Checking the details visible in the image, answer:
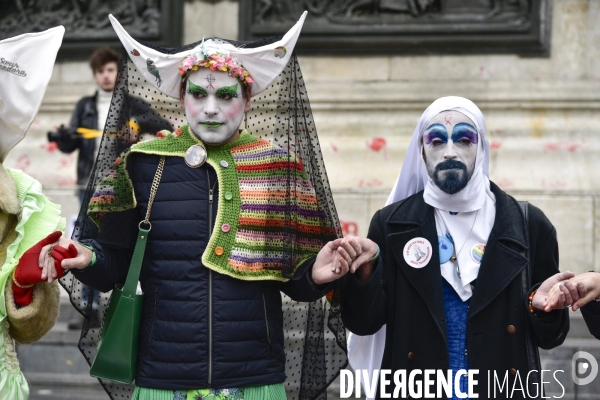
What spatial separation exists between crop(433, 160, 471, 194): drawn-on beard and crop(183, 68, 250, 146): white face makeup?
0.87m

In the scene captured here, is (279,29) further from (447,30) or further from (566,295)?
(566,295)

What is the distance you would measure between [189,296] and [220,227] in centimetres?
30

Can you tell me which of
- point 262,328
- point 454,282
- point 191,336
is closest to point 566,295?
point 454,282

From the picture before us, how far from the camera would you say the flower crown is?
426cm

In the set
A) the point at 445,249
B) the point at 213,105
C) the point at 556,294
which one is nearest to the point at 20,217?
the point at 213,105

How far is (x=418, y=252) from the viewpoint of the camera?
13.7 feet

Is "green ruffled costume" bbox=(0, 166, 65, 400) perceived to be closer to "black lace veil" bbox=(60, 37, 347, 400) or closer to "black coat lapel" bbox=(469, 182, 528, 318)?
"black lace veil" bbox=(60, 37, 347, 400)

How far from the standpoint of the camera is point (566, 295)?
3.81m

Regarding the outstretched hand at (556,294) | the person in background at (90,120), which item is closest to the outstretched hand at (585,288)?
the outstretched hand at (556,294)

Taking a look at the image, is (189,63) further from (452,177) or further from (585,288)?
(585,288)

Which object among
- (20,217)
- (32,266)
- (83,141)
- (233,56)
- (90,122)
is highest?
(90,122)

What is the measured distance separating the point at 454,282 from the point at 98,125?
4.80 m

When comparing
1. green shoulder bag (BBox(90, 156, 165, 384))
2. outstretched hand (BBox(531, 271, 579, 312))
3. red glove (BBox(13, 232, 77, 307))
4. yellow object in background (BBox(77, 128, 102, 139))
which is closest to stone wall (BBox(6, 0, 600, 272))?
yellow object in background (BBox(77, 128, 102, 139))

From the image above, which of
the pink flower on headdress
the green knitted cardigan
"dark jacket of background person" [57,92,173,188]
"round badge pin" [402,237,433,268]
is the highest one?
"dark jacket of background person" [57,92,173,188]
